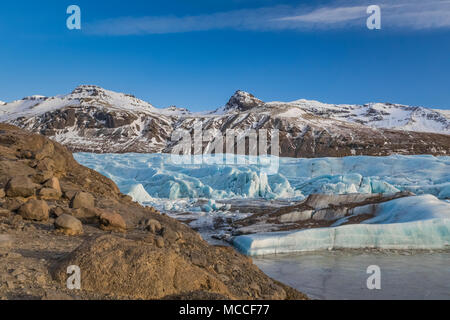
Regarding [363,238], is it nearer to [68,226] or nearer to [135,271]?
[68,226]

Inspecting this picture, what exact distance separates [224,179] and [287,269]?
1759cm

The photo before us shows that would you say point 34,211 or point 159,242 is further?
point 34,211

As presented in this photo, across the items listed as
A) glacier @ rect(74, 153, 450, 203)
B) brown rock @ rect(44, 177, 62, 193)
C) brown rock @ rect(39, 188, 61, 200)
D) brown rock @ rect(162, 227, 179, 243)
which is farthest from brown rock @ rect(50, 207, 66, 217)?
glacier @ rect(74, 153, 450, 203)

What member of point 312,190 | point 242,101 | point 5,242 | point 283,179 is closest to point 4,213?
point 5,242

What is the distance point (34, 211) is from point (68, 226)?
2.50ft

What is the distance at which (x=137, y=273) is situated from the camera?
13.3ft

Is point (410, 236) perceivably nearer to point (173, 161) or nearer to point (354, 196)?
point (354, 196)

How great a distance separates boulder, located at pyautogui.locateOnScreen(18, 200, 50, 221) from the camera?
610cm

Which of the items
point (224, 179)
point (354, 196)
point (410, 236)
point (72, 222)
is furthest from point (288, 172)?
point (72, 222)

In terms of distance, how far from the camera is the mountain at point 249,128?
59.9 m

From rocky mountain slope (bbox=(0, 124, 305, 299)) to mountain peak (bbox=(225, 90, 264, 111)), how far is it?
112 meters

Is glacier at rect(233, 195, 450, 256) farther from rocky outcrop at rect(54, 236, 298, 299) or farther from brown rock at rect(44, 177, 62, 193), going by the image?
rocky outcrop at rect(54, 236, 298, 299)

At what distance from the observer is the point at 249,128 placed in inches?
2864
